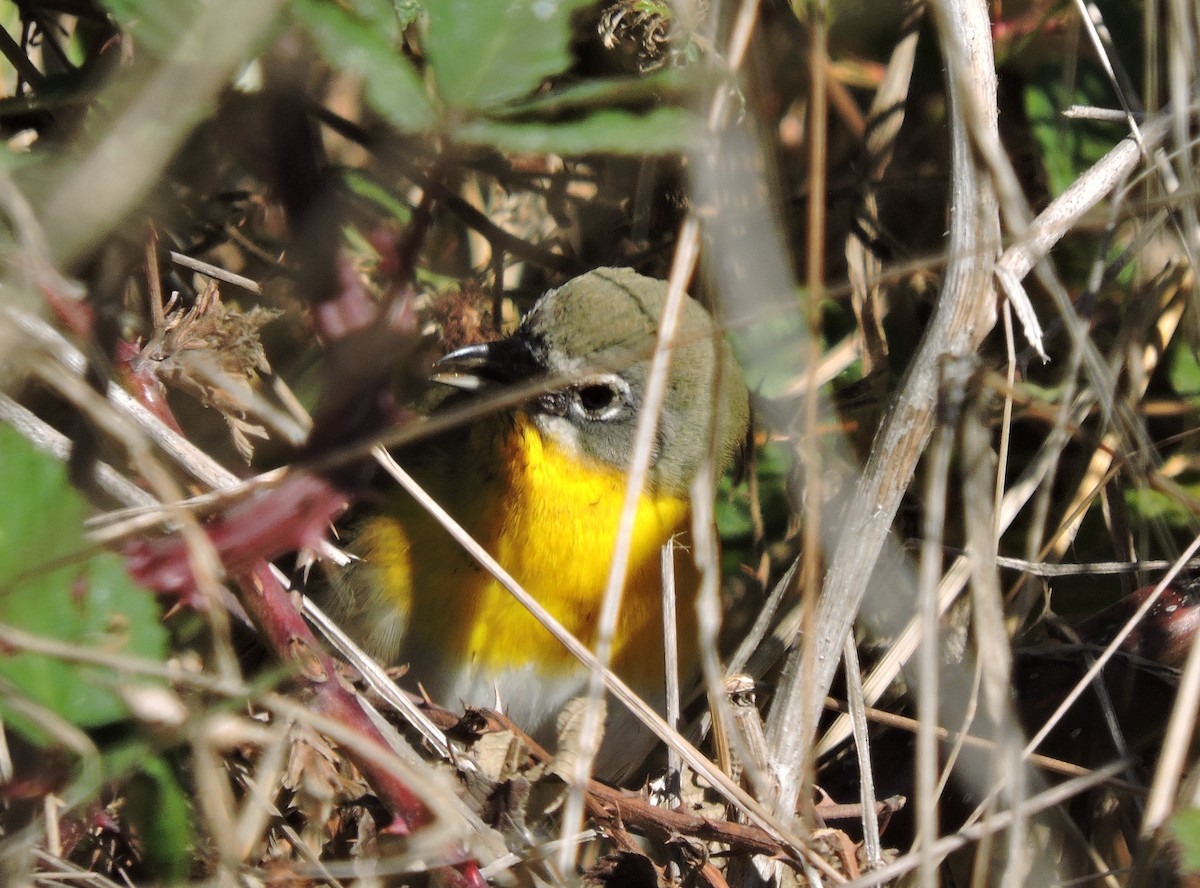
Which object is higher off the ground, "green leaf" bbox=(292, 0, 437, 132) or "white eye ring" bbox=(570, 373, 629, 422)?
"green leaf" bbox=(292, 0, 437, 132)

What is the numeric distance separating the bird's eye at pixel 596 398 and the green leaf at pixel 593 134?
2.81 feet

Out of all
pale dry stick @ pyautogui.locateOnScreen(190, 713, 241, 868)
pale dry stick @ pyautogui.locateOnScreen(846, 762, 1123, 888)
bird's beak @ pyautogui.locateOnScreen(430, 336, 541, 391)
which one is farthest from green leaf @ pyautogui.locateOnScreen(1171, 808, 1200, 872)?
bird's beak @ pyautogui.locateOnScreen(430, 336, 541, 391)

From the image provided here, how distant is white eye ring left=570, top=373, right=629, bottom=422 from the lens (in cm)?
274

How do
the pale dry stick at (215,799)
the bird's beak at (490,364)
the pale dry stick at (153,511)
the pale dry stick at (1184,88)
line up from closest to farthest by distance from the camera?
the pale dry stick at (215,799)
the pale dry stick at (153,511)
the pale dry stick at (1184,88)
the bird's beak at (490,364)

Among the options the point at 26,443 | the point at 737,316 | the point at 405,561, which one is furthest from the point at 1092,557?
the point at 26,443

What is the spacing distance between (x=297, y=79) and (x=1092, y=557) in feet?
7.28

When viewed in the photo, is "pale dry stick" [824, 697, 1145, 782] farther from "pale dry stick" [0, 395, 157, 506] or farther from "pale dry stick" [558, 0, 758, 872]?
"pale dry stick" [0, 395, 157, 506]

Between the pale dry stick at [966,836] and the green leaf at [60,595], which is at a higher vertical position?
the green leaf at [60,595]

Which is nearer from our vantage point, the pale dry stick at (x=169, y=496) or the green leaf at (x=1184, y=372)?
the pale dry stick at (x=169, y=496)

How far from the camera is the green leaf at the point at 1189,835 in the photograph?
5.39ft

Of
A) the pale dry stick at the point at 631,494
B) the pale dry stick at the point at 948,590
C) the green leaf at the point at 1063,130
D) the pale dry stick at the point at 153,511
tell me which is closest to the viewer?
the pale dry stick at the point at 631,494

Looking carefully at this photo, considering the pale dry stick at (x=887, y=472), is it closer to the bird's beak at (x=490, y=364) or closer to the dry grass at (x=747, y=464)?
the dry grass at (x=747, y=464)

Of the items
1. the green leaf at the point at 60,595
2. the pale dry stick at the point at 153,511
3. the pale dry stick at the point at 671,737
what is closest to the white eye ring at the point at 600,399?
the pale dry stick at the point at 671,737

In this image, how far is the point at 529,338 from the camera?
283cm
